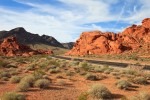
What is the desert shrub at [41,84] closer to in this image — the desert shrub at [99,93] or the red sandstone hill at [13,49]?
the desert shrub at [99,93]

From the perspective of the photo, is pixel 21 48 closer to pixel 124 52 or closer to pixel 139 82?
pixel 124 52

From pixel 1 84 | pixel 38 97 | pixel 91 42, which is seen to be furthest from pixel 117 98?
pixel 91 42

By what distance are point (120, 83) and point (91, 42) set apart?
98482 millimetres

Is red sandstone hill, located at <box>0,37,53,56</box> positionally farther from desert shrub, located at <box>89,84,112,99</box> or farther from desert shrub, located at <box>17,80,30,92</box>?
desert shrub, located at <box>89,84,112,99</box>

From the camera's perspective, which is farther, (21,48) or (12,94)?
(21,48)

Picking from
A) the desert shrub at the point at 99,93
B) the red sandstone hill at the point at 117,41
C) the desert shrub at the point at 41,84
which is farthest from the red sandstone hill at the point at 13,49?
the desert shrub at the point at 99,93

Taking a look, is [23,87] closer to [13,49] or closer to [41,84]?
[41,84]

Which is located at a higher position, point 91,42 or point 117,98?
point 91,42

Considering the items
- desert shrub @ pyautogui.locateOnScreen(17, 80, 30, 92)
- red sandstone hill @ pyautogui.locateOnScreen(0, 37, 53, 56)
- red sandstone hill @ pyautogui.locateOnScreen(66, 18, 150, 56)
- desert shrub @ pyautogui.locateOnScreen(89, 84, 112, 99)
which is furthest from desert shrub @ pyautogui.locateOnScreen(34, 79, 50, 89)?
red sandstone hill @ pyautogui.locateOnScreen(0, 37, 53, 56)

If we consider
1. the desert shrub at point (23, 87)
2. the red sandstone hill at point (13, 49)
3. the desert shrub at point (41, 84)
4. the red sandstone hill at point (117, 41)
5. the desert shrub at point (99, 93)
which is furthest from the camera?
the red sandstone hill at point (13, 49)

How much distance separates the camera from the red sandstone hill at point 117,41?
95.2 m

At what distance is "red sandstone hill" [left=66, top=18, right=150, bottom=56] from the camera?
9525 centimetres

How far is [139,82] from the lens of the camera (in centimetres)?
1989

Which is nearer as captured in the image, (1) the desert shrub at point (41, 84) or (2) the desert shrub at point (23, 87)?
(2) the desert shrub at point (23, 87)
